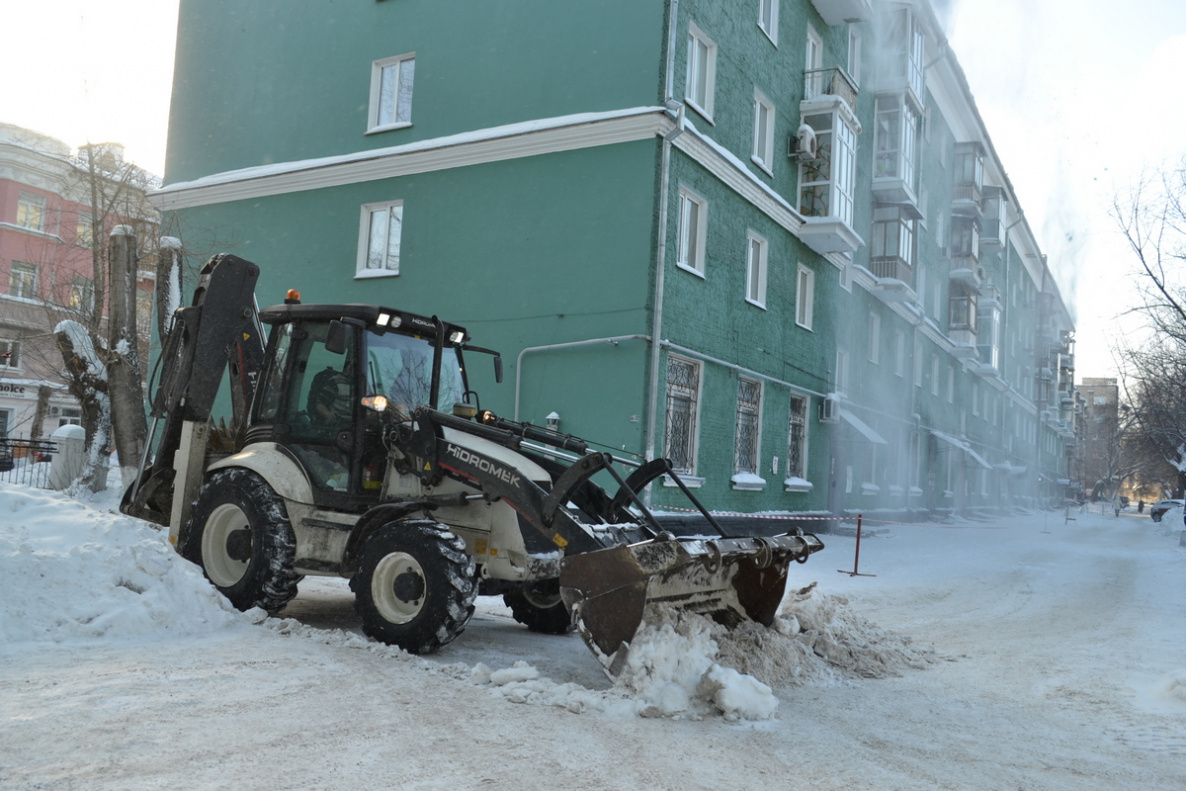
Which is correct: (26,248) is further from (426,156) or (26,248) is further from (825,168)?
(825,168)

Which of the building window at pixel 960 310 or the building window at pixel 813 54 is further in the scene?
the building window at pixel 960 310

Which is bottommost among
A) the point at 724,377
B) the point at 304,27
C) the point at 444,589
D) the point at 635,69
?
the point at 444,589

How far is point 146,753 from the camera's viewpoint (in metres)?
4.18

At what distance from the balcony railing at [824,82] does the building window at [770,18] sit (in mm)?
1640

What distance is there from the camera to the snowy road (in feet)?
14.0

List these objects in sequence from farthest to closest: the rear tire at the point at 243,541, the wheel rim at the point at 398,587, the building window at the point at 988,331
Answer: the building window at the point at 988,331, the rear tire at the point at 243,541, the wheel rim at the point at 398,587

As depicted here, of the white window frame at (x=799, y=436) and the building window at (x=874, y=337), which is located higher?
the building window at (x=874, y=337)

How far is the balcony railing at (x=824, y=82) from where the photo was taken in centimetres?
2100

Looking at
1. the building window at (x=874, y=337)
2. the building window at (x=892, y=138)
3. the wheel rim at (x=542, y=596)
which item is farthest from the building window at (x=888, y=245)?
the wheel rim at (x=542, y=596)

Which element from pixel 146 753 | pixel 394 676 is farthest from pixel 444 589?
pixel 146 753

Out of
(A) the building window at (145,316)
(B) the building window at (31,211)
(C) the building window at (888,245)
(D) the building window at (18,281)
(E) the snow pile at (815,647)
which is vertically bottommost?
(E) the snow pile at (815,647)

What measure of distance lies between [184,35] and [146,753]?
22.5 meters

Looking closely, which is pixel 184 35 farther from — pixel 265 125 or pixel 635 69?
pixel 635 69

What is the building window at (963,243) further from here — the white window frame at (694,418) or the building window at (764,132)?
the white window frame at (694,418)
